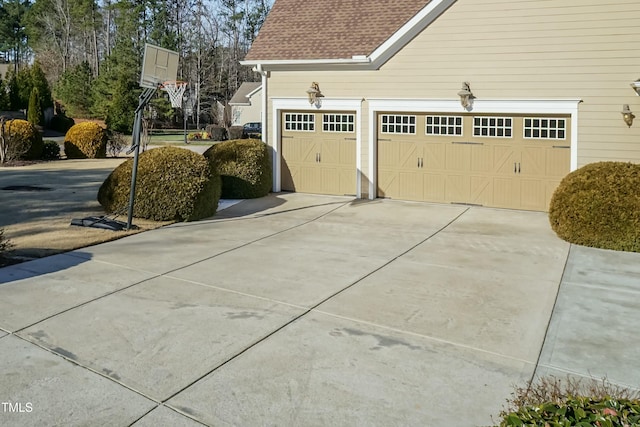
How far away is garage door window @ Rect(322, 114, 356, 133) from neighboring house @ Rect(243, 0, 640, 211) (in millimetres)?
28

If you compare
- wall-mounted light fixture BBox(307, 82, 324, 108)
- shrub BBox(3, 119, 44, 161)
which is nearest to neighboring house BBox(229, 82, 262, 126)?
shrub BBox(3, 119, 44, 161)

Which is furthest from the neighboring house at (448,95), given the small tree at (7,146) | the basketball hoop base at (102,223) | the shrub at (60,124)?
the shrub at (60,124)

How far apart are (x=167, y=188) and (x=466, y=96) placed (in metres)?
6.91

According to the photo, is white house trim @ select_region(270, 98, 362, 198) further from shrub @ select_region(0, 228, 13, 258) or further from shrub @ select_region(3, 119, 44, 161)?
shrub @ select_region(3, 119, 44, 161)

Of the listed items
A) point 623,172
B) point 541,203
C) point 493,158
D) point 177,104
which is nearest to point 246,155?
point 493,158

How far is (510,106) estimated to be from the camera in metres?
13.1

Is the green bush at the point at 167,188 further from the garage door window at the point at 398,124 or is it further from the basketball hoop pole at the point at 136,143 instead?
the garage door window at the point at 398,124

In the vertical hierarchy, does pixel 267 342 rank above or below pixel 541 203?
below

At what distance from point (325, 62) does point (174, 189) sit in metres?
5.42

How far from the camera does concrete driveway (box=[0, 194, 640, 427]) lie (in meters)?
4.65

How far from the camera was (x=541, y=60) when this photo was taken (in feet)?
41.7

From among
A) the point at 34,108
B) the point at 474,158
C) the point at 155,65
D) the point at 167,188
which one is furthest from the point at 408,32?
the point at 34,108

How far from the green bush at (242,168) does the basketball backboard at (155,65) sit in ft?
13.0

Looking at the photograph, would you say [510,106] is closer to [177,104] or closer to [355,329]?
[355,329]
